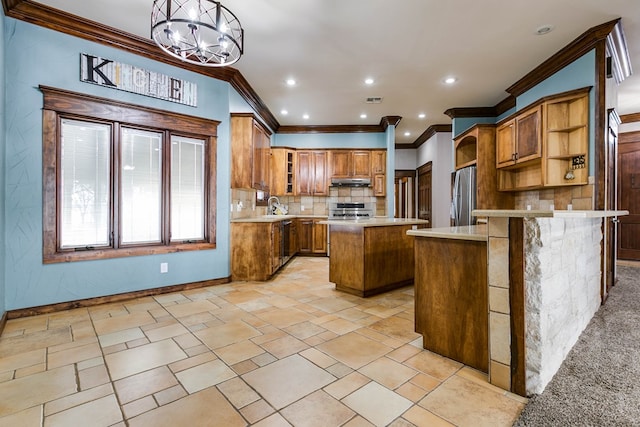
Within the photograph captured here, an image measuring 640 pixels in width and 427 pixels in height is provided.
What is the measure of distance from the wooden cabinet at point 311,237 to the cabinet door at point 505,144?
345 centimetres

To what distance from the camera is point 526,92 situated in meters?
4.38

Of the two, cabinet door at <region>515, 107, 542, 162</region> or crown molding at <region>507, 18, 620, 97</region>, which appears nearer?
crown molding at <region>507, 18, 620, 97</region>

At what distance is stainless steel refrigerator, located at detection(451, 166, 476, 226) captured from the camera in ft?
16.5

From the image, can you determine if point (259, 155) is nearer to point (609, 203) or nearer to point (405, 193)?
point (609, 203)

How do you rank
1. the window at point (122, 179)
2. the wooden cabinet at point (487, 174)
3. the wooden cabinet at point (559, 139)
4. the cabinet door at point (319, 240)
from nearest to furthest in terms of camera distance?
the window at point (122, 179), the wooden cabinet at point (559, 139), the wooden cabinet at point (487, 174), the cabinet door at point (319, 240)

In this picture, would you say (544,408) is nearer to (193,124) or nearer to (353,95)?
(193,124)

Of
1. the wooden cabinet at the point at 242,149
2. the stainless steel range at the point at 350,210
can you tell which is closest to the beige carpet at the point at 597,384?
the wooden cabinet at the point at 242,149

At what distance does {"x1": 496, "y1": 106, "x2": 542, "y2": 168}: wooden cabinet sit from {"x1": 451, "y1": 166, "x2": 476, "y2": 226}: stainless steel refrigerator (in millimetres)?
494

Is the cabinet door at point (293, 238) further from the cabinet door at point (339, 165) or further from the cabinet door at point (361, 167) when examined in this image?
the cabinet door at point (361, 167)

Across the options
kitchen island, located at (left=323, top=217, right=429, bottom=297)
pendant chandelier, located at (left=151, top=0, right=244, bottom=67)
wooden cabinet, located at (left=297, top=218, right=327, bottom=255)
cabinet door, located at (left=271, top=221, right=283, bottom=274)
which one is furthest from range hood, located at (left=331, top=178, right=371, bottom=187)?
pendant chandelier, located at (left=151, top=0, right=244, bottom=67)

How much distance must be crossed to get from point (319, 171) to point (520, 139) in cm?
387

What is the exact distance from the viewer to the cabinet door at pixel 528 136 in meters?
3.74

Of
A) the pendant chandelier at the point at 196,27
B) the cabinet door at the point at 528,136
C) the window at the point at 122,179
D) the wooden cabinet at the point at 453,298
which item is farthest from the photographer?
the cabinet door at the point at 528,136

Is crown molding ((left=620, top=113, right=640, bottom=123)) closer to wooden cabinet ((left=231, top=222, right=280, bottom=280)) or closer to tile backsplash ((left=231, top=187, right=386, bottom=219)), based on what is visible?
tile backsplash ((left=231, top=187, right=386, bottom=219))
